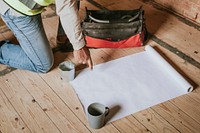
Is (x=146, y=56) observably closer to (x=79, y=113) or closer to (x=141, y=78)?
(x=141, y=78)

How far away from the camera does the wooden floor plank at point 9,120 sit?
133 centimetres

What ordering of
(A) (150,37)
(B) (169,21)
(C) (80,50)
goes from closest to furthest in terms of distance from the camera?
(C) (80,50) → (A) (150,37) → (B) (169,21)

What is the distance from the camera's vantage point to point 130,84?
1569 millimetres

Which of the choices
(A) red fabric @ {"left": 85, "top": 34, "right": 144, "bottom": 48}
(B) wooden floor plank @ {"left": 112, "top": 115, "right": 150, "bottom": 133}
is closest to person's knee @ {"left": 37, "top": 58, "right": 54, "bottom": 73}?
(A) red fabric @ {"left": 85, "top": 34, "right": 144, "bottom": 48}

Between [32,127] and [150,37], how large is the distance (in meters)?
1.21

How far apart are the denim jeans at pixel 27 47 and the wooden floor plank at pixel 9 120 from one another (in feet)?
1.03

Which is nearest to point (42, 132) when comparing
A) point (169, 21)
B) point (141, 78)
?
point (141, 78)

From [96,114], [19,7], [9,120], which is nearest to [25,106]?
[9,120]

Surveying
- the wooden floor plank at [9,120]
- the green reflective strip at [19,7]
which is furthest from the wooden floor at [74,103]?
the green reflective strip at [19,7]

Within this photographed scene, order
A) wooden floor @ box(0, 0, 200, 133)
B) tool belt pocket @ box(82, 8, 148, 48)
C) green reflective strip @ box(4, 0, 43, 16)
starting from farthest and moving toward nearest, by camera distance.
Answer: tool belt pocket @ box(82, 8, 148, 48) → wooden floor @ box(0, 0, 200, 133) → green reflective strip @ box(4, 0, 43, 16)

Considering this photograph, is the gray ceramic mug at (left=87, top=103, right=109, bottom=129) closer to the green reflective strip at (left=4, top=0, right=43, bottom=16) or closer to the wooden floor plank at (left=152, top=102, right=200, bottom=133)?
the wooden floor plank at (left=152, top=102, right=200, bottom=133)

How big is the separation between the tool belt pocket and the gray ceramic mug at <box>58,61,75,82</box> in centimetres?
34

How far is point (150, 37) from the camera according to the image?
1997mm

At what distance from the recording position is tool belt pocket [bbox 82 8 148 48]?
1780mm
